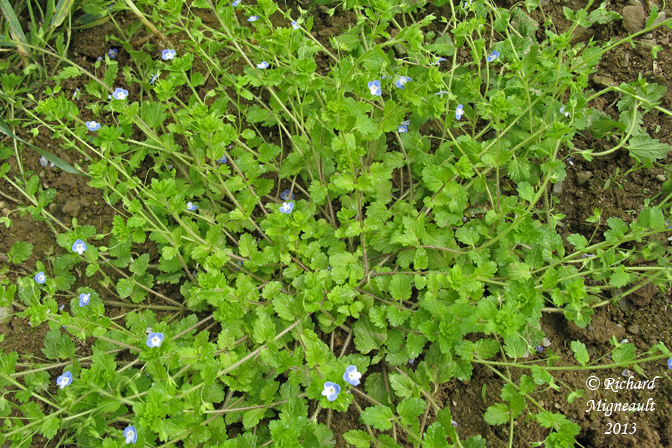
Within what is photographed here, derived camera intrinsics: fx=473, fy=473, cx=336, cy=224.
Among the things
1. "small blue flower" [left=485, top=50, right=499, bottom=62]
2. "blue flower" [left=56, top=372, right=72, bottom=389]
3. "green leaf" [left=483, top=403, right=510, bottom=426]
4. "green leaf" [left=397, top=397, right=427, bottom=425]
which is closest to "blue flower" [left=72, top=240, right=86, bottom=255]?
"blue flower" [left=56, top=372, right=72, bottom=389]

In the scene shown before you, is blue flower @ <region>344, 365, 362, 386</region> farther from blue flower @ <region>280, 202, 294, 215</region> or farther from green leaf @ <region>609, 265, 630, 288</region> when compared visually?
green leaf @ <region>609, 265, 630, 288</region>

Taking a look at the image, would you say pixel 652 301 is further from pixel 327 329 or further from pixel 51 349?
pixel 51 349

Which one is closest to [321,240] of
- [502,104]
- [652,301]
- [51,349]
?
[502,104]

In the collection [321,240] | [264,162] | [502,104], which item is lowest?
[321,240]

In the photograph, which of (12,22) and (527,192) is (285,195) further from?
(12,22)

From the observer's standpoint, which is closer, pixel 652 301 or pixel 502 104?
pixel 502 104

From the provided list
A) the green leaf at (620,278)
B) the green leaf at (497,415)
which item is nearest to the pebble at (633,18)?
the green leaf at (620,278)
